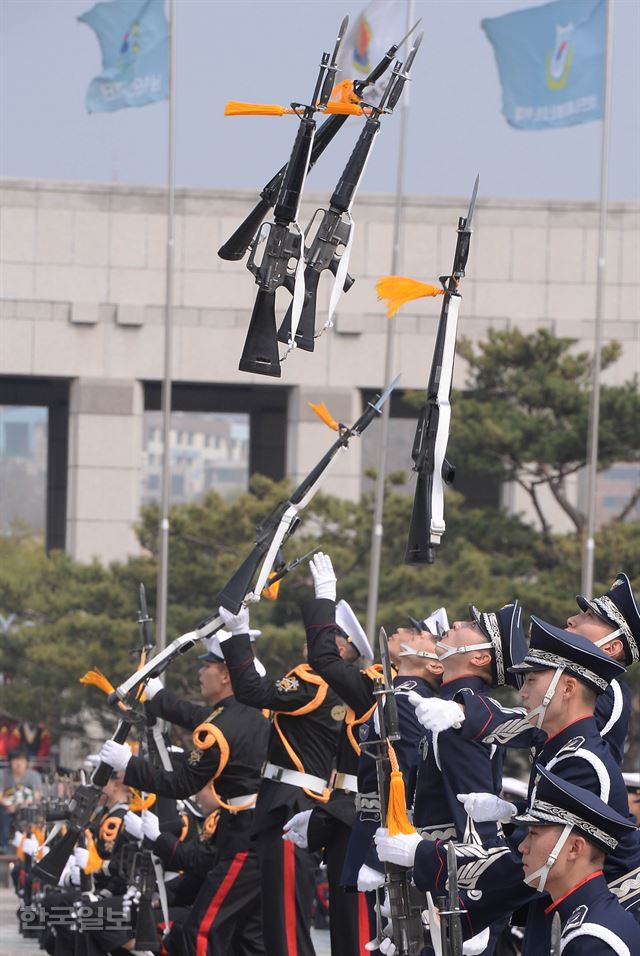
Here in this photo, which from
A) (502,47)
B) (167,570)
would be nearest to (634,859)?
(167,570)

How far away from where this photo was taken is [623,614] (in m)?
6.07

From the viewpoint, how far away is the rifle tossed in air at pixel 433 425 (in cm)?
693

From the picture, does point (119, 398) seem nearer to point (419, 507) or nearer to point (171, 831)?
point (171, 831)

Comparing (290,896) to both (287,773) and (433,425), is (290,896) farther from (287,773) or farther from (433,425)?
(433,425)

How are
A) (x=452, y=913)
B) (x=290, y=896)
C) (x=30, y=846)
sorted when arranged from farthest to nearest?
(x=30, y=846), (x=290, y=896), (x=452, y=913)

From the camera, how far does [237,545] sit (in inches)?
993

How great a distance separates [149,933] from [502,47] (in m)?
19.1

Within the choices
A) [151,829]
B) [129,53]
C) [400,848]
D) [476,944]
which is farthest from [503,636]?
[129,53]

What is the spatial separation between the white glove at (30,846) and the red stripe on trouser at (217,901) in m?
5.88

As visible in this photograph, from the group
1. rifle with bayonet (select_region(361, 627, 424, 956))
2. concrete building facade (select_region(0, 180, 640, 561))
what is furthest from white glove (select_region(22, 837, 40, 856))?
concrete building facade (select_region(0, 180, 640, 561))

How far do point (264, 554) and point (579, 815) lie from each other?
423 cm

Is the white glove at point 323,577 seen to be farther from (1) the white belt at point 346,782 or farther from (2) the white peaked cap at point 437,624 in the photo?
(1) the white belt at point 346,782

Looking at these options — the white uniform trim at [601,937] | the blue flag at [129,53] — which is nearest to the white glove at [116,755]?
the white uniform trim at [601,937]

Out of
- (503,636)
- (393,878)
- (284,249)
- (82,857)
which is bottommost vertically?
(82,857)
